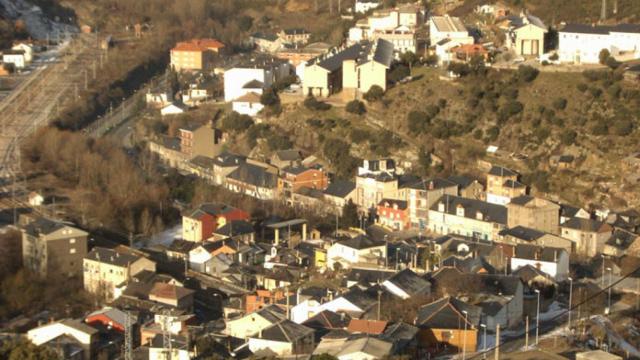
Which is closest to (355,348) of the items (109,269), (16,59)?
(109,269)

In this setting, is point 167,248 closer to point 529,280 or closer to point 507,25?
point 529,280

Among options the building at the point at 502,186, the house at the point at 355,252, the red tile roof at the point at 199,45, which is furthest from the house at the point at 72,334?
the red tile roof at the point at 199,45

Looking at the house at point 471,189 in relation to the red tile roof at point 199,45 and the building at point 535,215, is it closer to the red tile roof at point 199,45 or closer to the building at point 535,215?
the building at point 535,215

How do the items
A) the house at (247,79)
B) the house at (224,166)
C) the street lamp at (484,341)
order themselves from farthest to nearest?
the house at (247,79) < the house at (224,166) < the street lamp at (484,341)

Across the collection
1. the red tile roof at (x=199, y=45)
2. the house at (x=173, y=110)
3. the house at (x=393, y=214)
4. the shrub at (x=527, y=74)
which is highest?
the shrub at (x=527, y=74)

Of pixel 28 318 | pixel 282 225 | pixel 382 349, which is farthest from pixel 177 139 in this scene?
pixel 382 349

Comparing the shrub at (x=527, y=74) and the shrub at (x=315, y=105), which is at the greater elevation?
the shrub at (x=527, y=74)

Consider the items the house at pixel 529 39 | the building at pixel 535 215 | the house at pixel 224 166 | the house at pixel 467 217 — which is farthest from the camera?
the house at pixel 529 39
